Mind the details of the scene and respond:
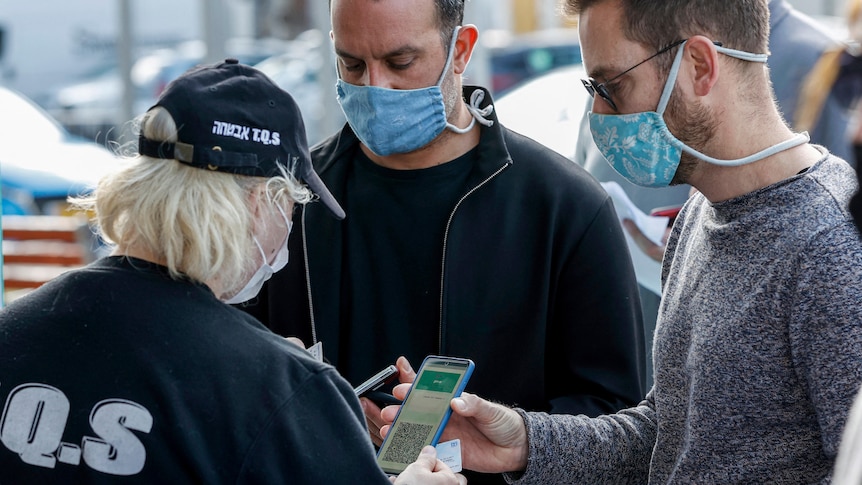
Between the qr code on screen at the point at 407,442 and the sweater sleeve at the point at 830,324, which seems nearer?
the sweater sleeve at the point at 830,324

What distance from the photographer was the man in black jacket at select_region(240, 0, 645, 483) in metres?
2.53

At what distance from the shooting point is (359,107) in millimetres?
2711

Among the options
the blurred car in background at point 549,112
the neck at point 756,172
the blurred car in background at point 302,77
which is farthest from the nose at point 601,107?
the blurred car in background at point 302,77

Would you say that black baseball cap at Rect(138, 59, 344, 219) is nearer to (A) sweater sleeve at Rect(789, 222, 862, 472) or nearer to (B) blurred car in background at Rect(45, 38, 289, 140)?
(A) sweater sleeve at Rect(789, 222, 862, 472)

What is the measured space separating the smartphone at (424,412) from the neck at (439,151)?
664 millimetres

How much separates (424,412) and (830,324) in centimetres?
85

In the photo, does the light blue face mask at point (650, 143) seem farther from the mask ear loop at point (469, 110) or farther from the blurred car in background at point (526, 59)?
the blurred car in background at point (526, 59)

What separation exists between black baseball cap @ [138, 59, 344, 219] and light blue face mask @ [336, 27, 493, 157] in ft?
2.57

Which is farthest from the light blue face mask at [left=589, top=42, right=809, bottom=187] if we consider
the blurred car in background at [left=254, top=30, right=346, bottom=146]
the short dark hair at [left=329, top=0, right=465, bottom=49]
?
the blurred car in background at [left=254, top=30, right=346, bottom=146]

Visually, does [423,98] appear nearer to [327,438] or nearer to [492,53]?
[327,438]

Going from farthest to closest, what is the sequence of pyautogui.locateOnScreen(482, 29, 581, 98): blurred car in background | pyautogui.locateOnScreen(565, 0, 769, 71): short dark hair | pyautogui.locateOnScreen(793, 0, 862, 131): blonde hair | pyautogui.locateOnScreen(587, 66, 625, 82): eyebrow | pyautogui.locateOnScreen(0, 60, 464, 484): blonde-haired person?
pyautogui.locateOnScreen(482, 29, 581, 98): blurred car in background, pyautogui.locateOnScreen(587, 66, 625, 82): eyebrow, pyautogui.locateOnScreen(565, 0, 769, 71): short dark hair, pyautogui.locateOnScreen(0, 60, 464, 484): blonde-haired person, pyautogui.locateOnScreen(793, 0, 862, 131): blonde hair

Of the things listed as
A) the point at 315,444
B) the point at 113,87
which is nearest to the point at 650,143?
the point at 315,444

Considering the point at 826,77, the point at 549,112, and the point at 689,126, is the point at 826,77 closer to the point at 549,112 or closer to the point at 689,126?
the point at 689,126

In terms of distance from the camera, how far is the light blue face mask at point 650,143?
1.95 meters
